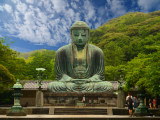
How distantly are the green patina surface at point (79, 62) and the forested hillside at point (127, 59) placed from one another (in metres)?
1.52

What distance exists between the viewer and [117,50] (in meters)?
36.3

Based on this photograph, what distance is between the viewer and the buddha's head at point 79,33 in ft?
57.0

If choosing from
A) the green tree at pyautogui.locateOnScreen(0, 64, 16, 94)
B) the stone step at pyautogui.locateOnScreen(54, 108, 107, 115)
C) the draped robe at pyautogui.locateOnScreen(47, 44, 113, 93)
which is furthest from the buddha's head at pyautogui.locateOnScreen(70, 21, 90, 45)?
the stone step at pyautogui.locateOnScreen(54, 108, 107, 115)

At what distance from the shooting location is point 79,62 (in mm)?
17688

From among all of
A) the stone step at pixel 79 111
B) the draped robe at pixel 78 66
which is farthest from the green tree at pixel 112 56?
the stone step at pixel 79 111

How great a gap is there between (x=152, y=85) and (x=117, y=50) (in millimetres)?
26072

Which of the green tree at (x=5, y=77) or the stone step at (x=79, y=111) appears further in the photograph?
the green tree at (x=5, y=77)

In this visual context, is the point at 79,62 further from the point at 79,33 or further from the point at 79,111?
the point at 79,111

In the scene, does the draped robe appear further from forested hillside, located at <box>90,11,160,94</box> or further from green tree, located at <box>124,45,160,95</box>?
green tree, located at <box>124,45,160,95</box>

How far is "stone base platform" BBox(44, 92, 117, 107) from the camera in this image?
15805 mm

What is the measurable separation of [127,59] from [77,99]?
26080 millimetres

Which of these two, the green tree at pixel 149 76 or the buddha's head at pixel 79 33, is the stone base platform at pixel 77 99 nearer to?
the buddha's head at pixel 79 33

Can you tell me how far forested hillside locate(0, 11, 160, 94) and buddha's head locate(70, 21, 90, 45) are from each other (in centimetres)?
280

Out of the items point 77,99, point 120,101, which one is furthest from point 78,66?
point 120,101
